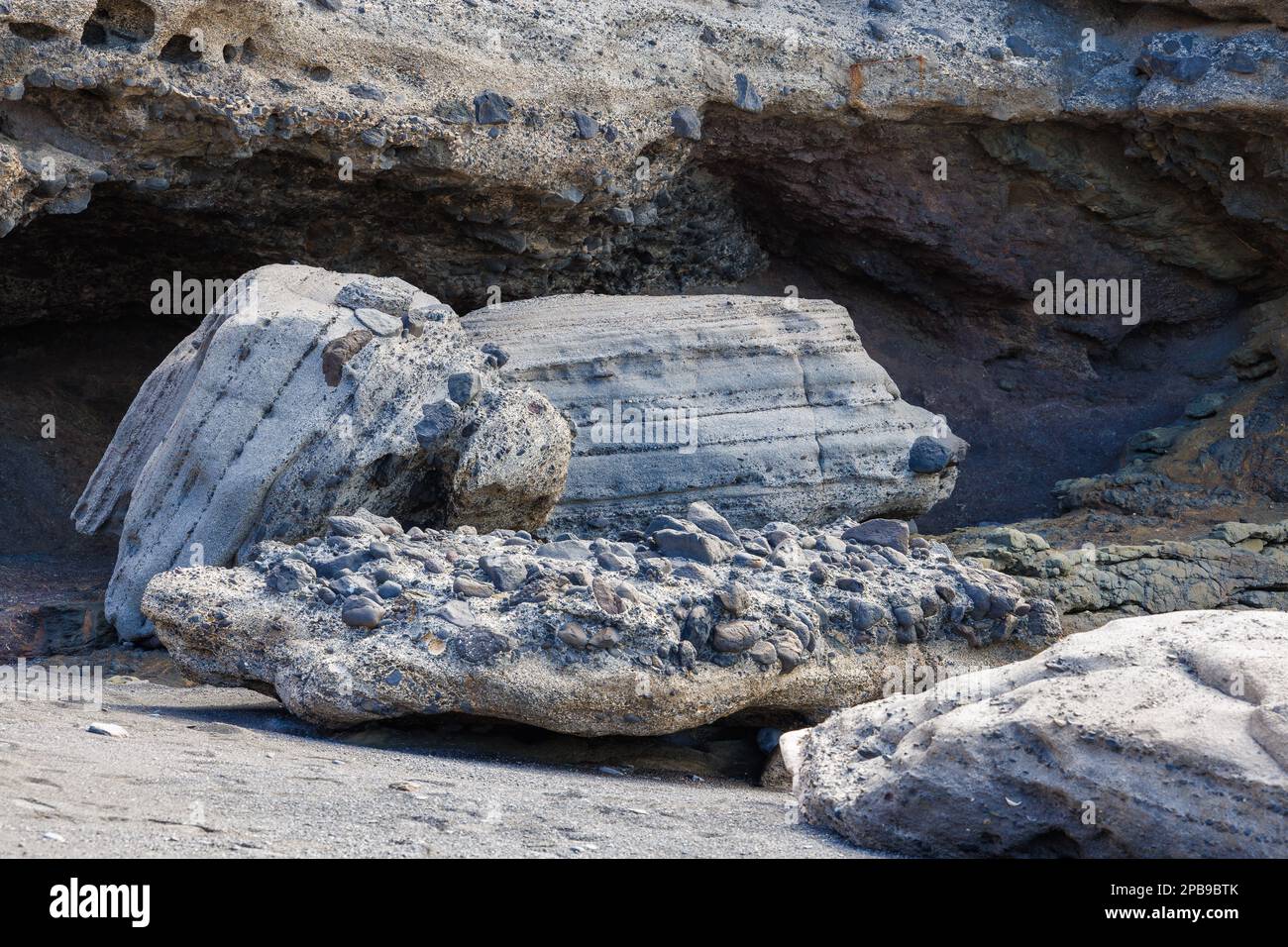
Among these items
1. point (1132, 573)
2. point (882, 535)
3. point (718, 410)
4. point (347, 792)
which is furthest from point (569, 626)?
point (1132, 573)

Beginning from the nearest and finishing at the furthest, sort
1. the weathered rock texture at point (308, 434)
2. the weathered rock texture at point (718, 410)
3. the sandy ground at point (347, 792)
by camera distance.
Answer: the sandy ground at point (347, 792) → the weathered rock texture at point (308, 434) → the weathered rock texture at point (718, 410)

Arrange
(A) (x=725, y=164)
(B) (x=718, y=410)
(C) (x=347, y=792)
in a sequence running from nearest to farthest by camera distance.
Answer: (C) (x=347, y=792) → (B) (x=718, y=410) → (A) (x=725, y=164)

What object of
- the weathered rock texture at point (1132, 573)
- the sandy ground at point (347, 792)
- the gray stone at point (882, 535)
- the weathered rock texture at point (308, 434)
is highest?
the weathered rock texture at point (308, 434)

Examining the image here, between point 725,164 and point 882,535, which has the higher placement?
point 725,164

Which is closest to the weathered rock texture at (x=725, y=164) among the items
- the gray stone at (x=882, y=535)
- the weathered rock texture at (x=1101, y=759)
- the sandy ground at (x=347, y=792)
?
the gray stone at (x=882, y=535)

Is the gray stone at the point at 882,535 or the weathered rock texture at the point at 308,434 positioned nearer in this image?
the weathered rock texture at the point at 308,434

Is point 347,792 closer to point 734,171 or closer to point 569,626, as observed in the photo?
point 569,626

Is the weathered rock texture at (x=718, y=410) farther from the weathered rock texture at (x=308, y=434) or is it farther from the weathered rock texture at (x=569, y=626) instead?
the weathered rock texture at (x=569, y=626)

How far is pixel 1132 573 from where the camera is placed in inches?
233

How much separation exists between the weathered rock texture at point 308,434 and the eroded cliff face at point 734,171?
1.01 meters

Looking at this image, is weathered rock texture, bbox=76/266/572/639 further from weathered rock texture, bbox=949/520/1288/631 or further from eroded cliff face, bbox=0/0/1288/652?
weathered rock texture, bbox=949/520/1288/631

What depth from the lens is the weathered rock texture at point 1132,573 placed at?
571 cm

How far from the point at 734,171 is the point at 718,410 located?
7.15 ft

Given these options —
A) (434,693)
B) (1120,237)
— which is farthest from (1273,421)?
(434,693)
